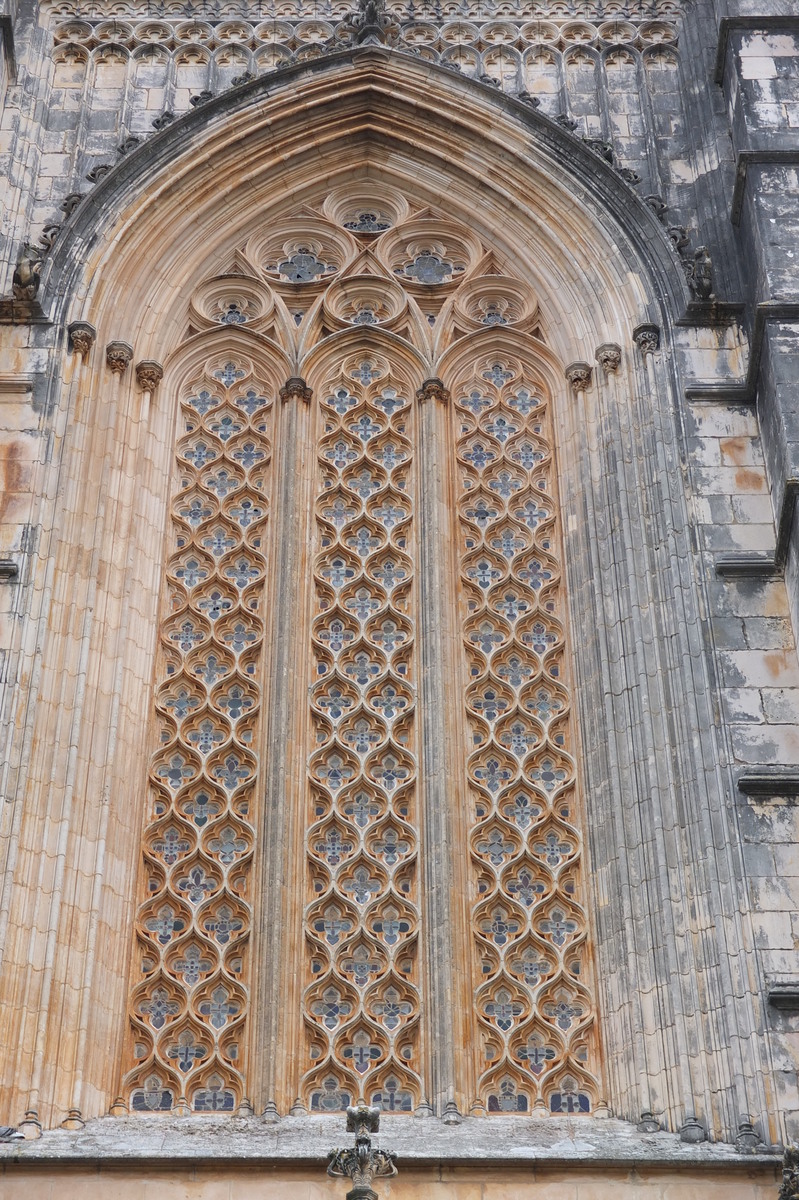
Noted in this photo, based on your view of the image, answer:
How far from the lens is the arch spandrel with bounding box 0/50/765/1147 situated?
13.1m

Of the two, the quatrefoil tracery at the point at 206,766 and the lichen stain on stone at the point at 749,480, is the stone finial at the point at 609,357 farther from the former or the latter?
the quatrefoil tracery at the point at 206,766

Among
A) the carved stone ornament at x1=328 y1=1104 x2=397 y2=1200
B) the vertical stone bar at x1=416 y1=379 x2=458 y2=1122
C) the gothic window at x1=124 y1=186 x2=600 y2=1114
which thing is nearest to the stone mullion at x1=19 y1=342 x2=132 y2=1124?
the gothic window at x1=124 y1=186 x2=600 y2=1114

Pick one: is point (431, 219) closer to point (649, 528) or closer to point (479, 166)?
point (479, 166)

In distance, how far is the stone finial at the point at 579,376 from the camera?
1559 centimetres

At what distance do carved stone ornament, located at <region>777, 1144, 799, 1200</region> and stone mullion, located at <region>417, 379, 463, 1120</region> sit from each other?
7.66 ft

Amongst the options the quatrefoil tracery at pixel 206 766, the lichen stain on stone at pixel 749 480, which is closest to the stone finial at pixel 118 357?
the quatrefoil tracery at pixel 206 766

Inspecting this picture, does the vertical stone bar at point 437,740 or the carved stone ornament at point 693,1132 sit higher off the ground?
the vertical stone bar at point 437,740

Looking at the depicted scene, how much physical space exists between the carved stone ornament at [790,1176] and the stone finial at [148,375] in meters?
7.68

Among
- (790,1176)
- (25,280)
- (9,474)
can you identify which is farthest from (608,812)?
(25,280)

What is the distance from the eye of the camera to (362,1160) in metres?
10.7

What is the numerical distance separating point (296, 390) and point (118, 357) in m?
1.40

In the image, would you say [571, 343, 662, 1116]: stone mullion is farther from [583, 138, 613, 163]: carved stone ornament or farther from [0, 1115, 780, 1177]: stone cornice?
[583, 138, 613, 163]: carved stone ornament

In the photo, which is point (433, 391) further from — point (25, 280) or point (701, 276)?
point (25, 280)

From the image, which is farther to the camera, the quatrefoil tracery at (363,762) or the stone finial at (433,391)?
the stone finial at (433,391)
